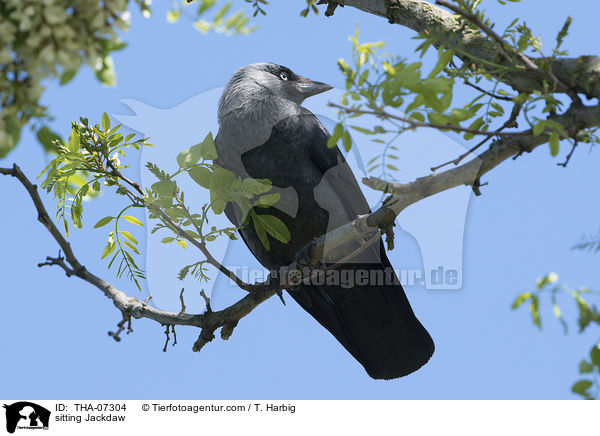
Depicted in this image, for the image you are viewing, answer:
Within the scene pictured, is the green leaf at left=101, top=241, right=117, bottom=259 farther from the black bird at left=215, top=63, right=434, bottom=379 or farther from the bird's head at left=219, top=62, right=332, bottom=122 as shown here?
the bird's head at left=219, top=62, right=332, bottom=122

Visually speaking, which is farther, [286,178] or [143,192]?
[286,178]

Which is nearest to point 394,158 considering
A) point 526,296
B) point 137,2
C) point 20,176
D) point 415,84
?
point 415,84

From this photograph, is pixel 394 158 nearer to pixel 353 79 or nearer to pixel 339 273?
pixel 353 79

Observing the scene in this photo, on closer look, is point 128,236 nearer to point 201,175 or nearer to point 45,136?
point 201,175

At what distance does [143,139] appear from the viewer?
3285 mm

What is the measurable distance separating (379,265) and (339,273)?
12.9 inches

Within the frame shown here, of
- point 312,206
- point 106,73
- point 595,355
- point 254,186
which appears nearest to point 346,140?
point 106,73

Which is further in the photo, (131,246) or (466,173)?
(131,246)

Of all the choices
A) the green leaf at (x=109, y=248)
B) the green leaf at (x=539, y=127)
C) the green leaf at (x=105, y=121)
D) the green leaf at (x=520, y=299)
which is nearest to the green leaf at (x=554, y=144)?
the green leaf at (x=539, y=127)

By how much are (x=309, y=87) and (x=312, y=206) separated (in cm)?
128

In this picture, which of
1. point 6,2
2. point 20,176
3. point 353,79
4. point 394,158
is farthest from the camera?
point 20,176

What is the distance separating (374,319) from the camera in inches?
200

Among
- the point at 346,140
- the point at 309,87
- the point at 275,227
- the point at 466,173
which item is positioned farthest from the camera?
the point at 309,87
